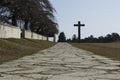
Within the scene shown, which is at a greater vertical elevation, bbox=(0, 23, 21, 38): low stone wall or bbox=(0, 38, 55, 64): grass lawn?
bbox=(0, 23, 21, 38): low stone wall

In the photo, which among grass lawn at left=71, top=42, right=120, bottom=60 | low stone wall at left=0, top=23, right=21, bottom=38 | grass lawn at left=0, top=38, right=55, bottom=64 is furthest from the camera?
low stone wall at left=0, top=23, right=21, bottom=38

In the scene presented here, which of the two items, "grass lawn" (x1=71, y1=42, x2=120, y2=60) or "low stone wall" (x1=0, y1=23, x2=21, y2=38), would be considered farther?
"low stone wall" (x1=0, y1=23, x2=21, y2=38)

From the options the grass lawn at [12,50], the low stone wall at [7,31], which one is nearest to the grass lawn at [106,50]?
the grass lawn at [12,50]

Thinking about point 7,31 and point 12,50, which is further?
point 7,31

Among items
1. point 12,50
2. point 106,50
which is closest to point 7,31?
point 106,50

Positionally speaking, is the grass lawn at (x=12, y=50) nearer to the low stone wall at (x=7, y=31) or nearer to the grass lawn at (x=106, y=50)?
the grass lawn at (x=106, y=50)

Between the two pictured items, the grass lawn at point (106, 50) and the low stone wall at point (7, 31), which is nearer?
the grass lawn at point (106, 50)

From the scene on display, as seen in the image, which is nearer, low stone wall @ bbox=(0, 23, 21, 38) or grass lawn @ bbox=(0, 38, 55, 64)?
grass lawn @ bbox=(0, 38, 55, 64)

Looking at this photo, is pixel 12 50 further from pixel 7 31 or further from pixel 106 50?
pixel 7 31

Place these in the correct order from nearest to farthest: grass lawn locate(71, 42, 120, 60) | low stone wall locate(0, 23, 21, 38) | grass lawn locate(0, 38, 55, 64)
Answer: grass lawn locate(0, 38, 55, 64), grass lawn locate(71, 42, 120, 60), low stone wall locate(0, 23, 21, 38)

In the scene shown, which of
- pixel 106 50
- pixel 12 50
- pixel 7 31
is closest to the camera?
pixel 12 50

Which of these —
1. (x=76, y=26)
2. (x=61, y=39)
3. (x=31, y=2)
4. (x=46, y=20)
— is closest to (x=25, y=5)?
(x=31, y=2)

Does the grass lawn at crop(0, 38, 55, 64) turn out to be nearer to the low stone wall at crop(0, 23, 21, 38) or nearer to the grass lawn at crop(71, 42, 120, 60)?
the grass lawn at crop(71, 42, 120, 60)

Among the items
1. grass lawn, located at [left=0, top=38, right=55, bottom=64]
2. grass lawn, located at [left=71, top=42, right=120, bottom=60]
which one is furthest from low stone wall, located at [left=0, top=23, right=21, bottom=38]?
grass lawn, located at [left=71, top=42, right=120, bottom=60]
